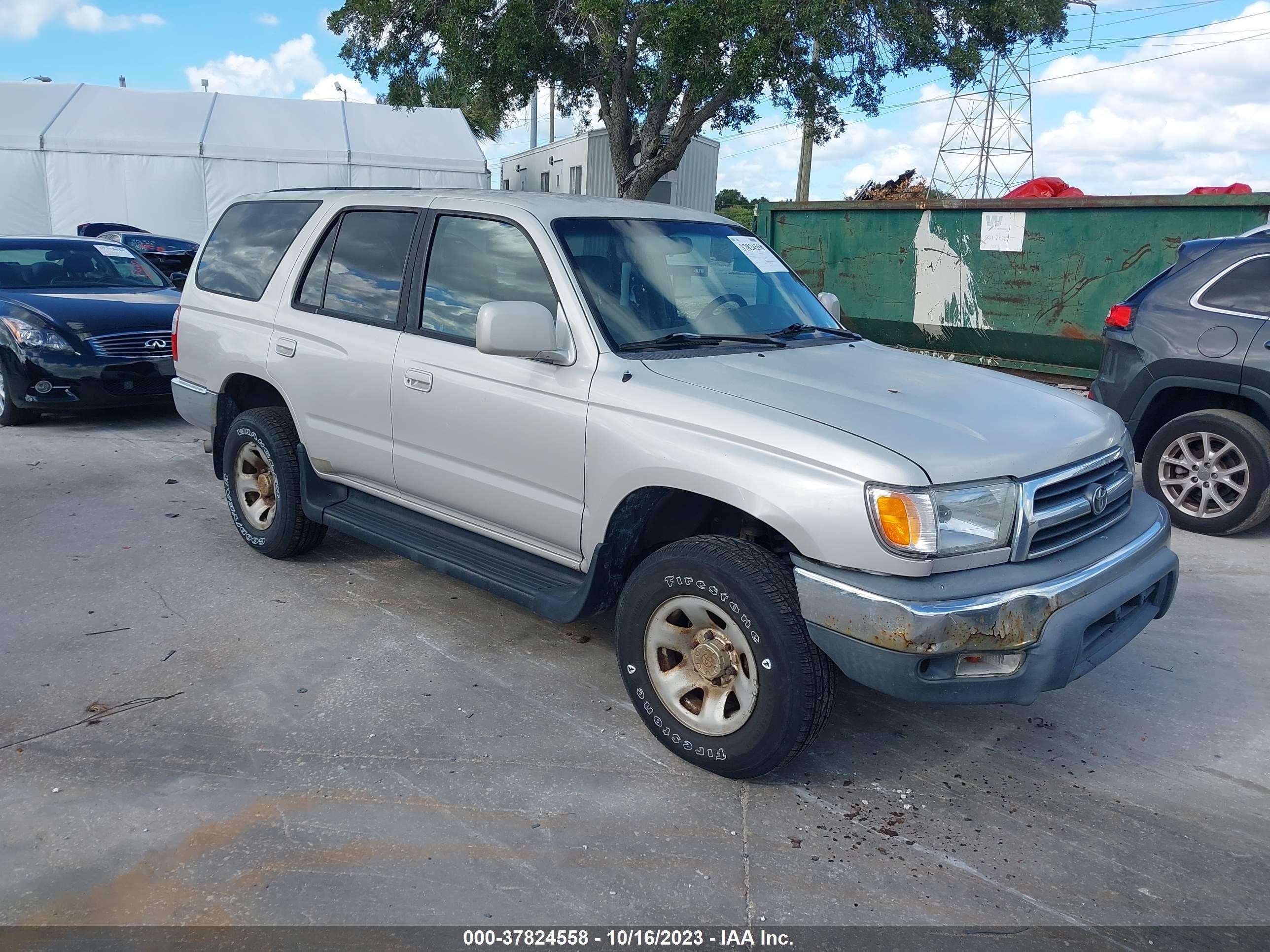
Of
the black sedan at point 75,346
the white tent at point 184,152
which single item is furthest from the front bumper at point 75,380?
the white tent at point 184,152

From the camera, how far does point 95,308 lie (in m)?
8.60

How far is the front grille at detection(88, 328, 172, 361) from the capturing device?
27.5 feet

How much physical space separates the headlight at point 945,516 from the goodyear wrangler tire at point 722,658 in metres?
0.39

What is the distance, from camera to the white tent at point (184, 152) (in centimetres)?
2339

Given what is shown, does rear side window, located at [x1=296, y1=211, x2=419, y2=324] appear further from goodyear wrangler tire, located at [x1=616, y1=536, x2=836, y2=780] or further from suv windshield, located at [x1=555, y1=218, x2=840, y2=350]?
goodyear wrangler tire, located at [x1=616, y1=536, x2=836, y2=780]

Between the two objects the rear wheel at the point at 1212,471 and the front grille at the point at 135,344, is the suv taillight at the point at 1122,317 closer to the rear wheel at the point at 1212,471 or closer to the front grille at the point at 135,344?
the rear wheel at the point at 1212,471

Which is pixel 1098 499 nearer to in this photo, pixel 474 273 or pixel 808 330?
pixel 808 330

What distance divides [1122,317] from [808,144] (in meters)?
17.9

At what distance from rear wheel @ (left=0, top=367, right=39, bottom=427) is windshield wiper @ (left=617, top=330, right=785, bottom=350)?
22.1 feet

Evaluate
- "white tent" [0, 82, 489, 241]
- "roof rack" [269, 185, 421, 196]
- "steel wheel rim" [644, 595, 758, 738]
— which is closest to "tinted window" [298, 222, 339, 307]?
"roof rack" [269, 185, 421, 196]

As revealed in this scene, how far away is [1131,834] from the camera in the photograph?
3242 mm

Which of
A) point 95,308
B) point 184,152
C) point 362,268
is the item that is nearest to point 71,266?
point 95,308

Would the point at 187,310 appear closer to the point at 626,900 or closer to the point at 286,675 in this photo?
the point at 286,675

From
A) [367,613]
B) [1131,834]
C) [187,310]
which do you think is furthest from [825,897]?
[187,310]
